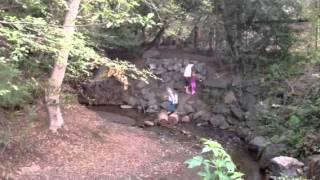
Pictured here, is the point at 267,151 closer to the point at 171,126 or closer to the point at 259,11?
the point at 171,126

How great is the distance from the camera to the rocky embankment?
1570cm

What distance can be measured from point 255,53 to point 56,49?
11.6 m

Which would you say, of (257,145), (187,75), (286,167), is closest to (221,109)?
A: (187,75)

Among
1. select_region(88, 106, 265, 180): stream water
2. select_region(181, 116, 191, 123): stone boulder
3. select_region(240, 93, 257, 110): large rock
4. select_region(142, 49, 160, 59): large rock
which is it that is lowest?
select_region(88, 106, 265, 180): stream water

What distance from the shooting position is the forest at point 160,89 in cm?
832

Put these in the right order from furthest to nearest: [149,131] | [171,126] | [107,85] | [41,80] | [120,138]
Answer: [107,85] < [171,126] < [149,131] < [120,138] < [41,80]

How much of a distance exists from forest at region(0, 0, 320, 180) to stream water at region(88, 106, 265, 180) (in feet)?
0.13

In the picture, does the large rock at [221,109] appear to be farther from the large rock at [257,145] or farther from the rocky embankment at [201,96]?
the large rock at [257,145]

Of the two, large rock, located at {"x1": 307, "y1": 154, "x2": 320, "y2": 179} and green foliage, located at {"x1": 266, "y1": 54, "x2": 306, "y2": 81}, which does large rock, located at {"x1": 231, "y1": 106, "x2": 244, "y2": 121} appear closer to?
green foliage, located at {"x1": 266, "y1": 54, "x2": 306, "y2": 81}

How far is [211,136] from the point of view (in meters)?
14.4

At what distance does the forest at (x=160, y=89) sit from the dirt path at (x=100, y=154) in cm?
4

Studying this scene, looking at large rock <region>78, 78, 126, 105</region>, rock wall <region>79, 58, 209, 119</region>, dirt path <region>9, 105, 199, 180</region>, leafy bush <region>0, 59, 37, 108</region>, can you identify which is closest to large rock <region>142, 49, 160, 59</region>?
rock wall <region>79, 58, 209, 119</region>

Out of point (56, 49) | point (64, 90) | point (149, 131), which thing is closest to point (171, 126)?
point (149, 131)

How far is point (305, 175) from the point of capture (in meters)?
8.91
